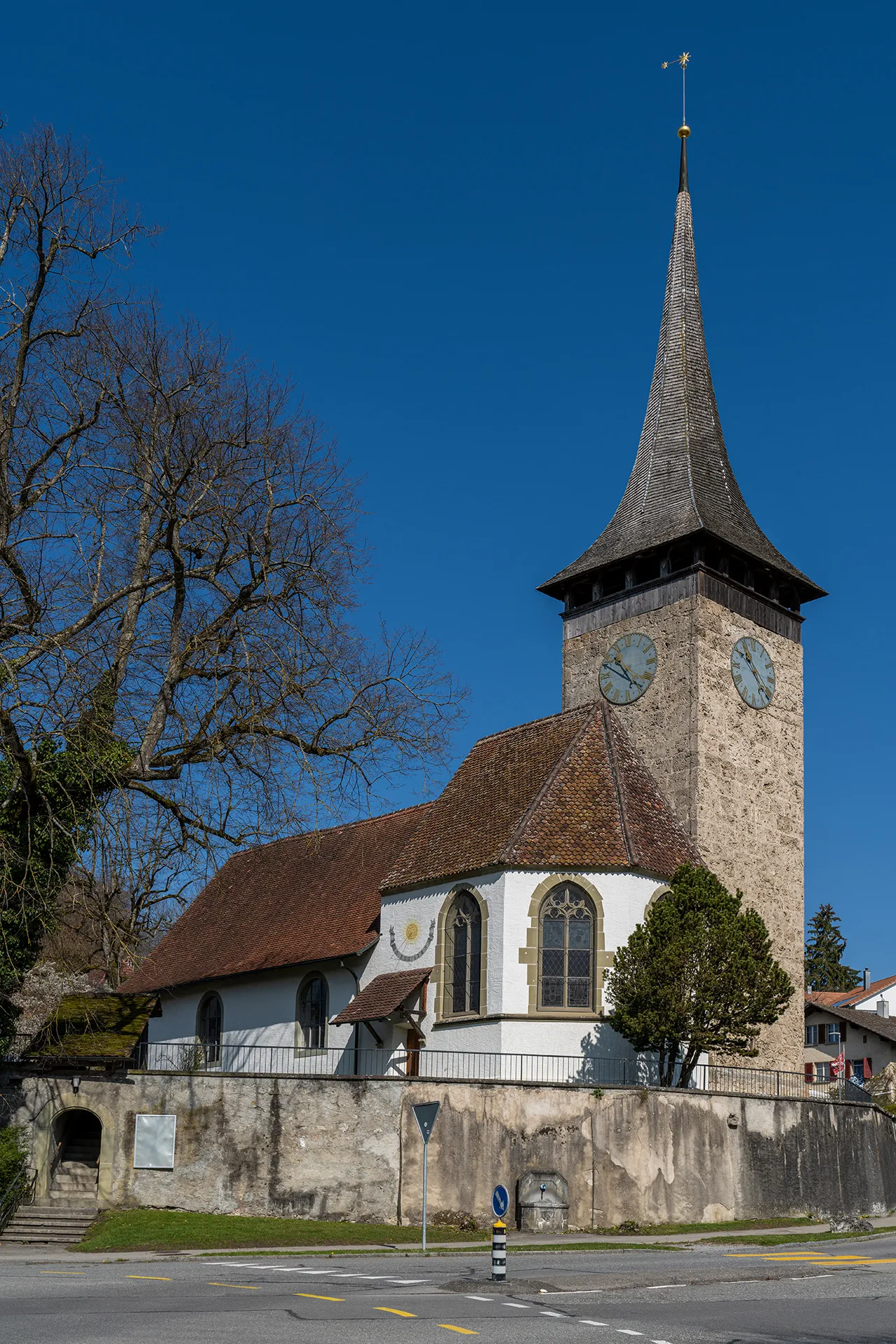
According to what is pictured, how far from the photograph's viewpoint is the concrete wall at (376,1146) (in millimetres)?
25703

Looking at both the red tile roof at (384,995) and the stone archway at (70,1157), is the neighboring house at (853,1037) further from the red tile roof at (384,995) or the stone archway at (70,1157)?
the stone archway at (70,1157)

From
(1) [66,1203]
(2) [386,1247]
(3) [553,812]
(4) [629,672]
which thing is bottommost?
(2) [386,1247]

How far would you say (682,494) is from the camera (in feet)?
136

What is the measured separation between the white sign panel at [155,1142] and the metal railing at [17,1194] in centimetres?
179

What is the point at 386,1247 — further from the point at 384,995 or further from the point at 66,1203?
the point at 384,995

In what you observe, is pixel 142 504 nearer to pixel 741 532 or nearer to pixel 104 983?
pixel 741 532

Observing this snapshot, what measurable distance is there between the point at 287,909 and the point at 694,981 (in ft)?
46.8

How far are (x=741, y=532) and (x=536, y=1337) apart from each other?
31.0 metres

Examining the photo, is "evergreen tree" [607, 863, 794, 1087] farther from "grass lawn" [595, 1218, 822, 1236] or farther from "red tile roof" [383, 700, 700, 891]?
"grass lawn" [595, 1218, 822, 1236]

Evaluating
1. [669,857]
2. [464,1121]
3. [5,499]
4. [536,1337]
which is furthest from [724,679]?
[536,1337]

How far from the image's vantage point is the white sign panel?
26.0 metres

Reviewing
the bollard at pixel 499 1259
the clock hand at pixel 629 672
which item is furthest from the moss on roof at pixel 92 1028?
the clock hand at pixel 629 672

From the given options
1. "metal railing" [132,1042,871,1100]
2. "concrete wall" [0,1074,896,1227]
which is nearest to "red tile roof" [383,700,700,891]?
"metal railing" [132,1042,871,1100]

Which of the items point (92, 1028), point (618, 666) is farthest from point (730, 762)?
point (92, 1028)
